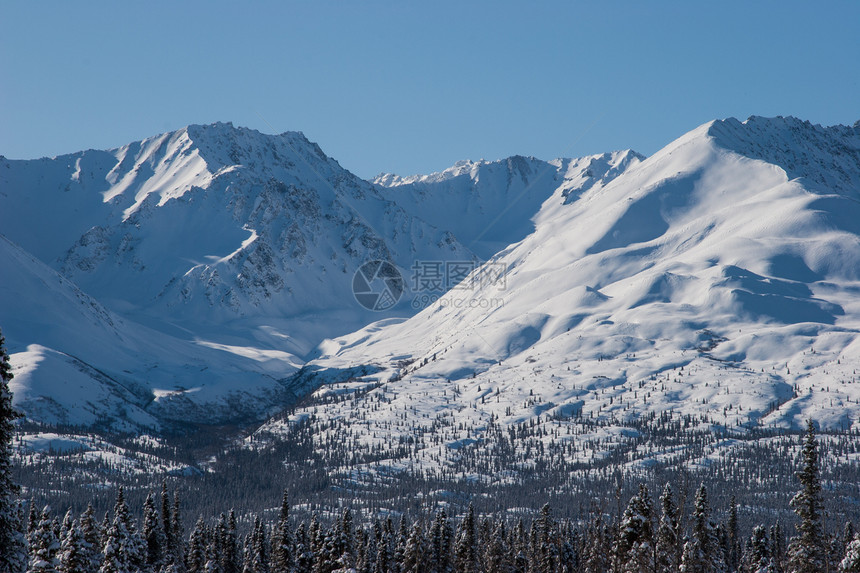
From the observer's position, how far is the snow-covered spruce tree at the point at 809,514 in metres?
54.8

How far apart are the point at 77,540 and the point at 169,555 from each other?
108ft

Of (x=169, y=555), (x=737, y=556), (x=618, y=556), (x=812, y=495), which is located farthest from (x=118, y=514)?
(x=737, y=556)

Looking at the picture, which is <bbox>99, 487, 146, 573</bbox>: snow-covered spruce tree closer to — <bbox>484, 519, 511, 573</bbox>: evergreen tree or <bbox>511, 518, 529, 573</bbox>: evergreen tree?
<bbox>484, 519, 511, 573</bbox>: evergreen tree

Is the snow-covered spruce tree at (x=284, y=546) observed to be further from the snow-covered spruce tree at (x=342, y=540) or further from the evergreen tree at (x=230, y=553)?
the evergreen tree at (x=230, y=553)

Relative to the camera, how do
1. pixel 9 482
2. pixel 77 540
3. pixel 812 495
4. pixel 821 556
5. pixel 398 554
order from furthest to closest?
pixel 398 554
pixel 77 540
pixel 821 556
pixel 812 495
pixel 9 482

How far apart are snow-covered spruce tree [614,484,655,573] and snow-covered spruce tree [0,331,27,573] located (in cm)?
4274

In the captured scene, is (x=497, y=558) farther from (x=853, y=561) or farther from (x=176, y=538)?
(x=853, y=561)

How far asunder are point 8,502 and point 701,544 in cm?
5576

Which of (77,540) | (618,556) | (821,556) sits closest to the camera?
(821,556)

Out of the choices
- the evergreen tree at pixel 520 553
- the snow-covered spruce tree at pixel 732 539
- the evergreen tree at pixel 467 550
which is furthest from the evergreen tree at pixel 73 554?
the snow-covered spruce tree at pixel 732 539

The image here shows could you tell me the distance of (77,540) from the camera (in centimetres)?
6375

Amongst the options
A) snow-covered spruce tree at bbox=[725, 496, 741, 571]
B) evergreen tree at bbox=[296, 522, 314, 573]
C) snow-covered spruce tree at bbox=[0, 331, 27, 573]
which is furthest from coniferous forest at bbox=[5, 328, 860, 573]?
snow-covered spruce tree at bbox=[725, 496, 741, 571]

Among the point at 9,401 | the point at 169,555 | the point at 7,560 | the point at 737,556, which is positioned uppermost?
the point at 9,401

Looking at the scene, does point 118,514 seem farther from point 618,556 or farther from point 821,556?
point 821,556
